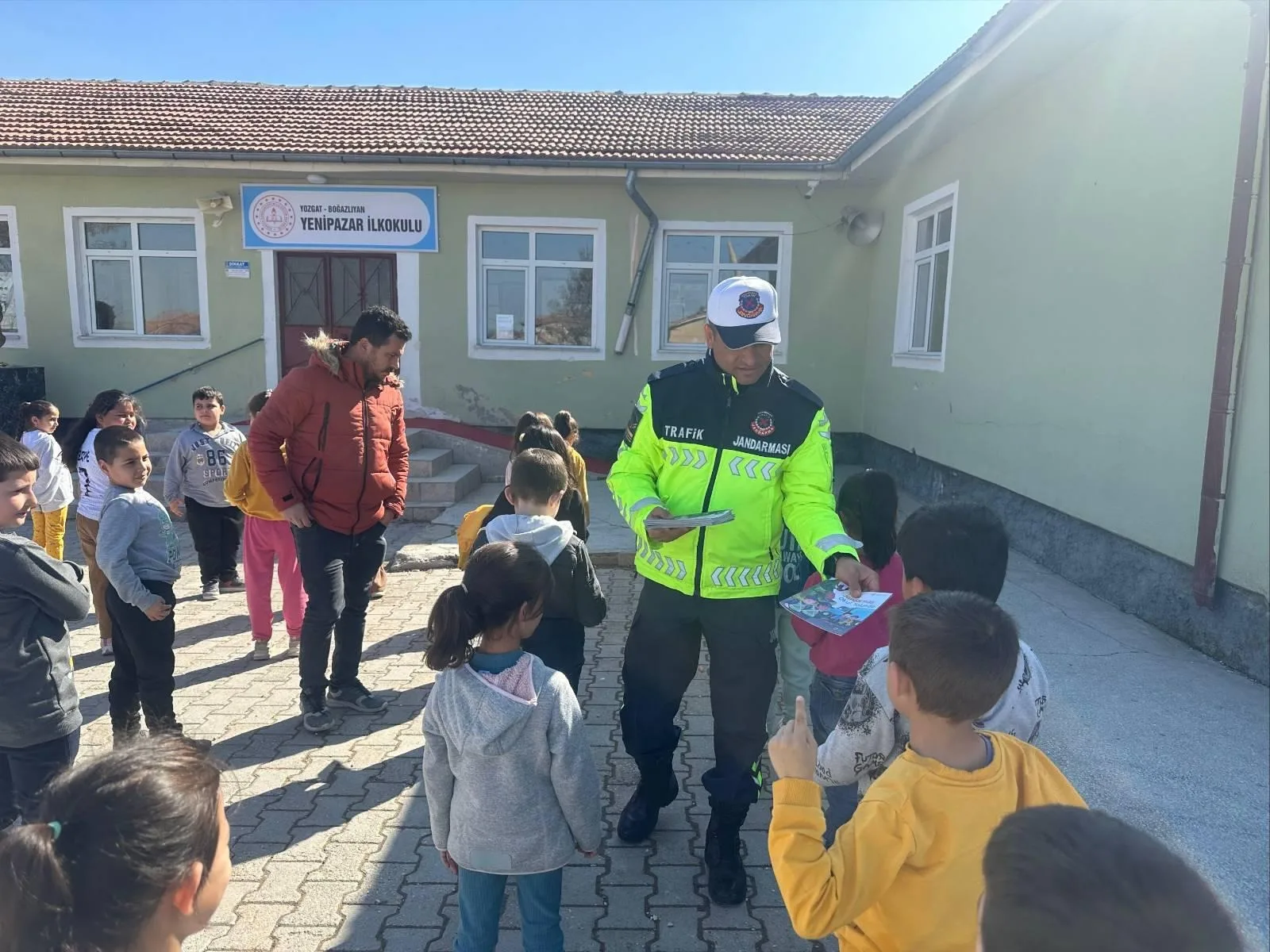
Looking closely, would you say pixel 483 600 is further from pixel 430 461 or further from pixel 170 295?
pixel 170 295

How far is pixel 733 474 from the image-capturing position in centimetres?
263

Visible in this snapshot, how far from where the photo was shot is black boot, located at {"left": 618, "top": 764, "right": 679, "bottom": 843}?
9.65 feet

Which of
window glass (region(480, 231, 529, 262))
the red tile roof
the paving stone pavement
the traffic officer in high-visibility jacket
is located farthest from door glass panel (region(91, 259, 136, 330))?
the traffic officer in high-visibility jacket

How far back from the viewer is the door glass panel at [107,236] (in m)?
10.7

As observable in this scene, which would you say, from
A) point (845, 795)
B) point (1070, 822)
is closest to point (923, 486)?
point (845, 795)

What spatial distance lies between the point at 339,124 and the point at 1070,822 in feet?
41.2

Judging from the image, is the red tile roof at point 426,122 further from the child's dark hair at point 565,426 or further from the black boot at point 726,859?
the black boot at point 726,859

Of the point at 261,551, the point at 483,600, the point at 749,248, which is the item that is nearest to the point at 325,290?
the point at 749,248

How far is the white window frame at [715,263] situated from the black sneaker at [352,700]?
736 centimetres

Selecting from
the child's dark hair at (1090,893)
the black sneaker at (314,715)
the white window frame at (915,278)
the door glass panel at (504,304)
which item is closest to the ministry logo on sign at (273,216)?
the door glass panel at (504,304)

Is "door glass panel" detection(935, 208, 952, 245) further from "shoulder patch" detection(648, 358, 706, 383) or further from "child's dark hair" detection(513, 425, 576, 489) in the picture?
"shoulder patch" detection(648, 358, 706, 383)

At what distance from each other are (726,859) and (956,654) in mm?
1600

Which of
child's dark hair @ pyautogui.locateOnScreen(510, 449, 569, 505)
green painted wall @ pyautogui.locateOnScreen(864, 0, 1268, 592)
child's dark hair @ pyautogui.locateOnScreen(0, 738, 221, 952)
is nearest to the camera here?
child's dark hair @ pyautogui.locateOnScreen(0, 738, 221, 952)

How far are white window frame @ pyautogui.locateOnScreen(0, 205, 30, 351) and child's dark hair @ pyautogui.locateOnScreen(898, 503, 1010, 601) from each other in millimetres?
12600
